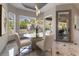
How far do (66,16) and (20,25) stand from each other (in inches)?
30.0

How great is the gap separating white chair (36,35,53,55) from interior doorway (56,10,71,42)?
0.12 m

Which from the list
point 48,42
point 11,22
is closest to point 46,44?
point 48,42

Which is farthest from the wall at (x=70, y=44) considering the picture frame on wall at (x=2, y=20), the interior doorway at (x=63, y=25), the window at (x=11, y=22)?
the picture frame on wall at (x=2, y=20)

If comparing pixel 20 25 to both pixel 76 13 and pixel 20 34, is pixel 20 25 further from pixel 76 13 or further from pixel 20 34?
pixel 76 13

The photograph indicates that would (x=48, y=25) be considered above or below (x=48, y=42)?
above

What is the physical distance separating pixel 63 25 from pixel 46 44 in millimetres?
420

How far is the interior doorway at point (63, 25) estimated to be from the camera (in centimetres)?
198

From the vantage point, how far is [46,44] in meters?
2.01

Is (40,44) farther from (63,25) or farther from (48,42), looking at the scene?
(63,25)

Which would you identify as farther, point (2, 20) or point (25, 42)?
point (25, 42)

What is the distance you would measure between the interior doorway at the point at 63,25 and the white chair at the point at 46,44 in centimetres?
12

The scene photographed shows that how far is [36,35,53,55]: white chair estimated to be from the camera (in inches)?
77.5

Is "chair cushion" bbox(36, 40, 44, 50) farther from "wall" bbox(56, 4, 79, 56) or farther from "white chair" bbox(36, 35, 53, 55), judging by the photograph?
"wall" bbox(56, 4, 79, 56)

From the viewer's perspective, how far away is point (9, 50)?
74.6 inches
